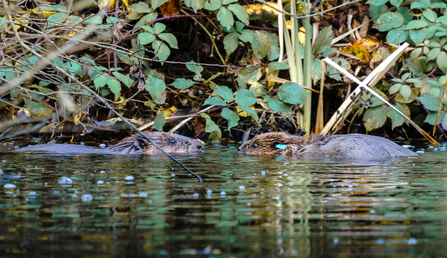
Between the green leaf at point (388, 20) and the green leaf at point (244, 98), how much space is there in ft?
7.86

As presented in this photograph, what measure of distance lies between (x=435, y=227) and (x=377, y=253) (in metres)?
0.60

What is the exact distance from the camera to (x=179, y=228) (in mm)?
2596

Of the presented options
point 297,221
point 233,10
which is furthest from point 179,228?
point 233,10

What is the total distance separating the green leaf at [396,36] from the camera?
26.0 feet

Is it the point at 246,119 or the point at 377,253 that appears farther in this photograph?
the point at 246,119

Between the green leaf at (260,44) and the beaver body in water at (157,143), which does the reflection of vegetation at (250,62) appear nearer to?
the green leaf at (260,44)

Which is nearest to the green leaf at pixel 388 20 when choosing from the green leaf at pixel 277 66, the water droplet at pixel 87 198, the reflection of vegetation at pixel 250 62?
the reflection of vegetation at pixel 250 62

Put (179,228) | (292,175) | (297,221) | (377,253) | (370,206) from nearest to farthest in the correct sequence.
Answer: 1. (377,253)
2. (179,228)
3. (297,221)
4. (370,206)
5. (292,175)

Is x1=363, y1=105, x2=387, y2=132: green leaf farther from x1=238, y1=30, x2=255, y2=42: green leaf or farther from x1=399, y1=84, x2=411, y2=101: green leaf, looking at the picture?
x1=238, y1=30, x2=255, y2=42: green leaf

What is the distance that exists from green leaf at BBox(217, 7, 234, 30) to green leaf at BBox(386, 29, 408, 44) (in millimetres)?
2456

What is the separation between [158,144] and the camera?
23.0 ft

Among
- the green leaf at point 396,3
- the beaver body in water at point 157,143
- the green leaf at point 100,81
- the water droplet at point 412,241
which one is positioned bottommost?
the beaver body in water at point 157,143

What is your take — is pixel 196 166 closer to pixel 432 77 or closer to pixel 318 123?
pixel 318 123

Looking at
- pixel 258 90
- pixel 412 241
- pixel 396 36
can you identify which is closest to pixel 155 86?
pixel 258 90
